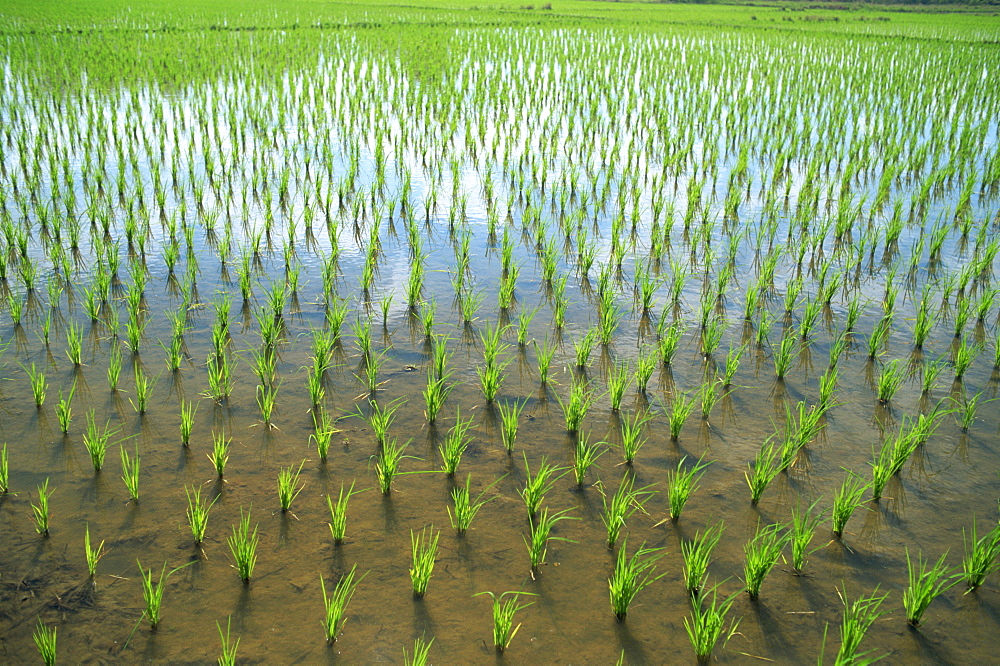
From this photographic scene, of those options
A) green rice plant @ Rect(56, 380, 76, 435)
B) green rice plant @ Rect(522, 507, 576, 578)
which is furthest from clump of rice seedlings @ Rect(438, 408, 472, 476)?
green rice plant @ Rect(56, 380, 76, 435)

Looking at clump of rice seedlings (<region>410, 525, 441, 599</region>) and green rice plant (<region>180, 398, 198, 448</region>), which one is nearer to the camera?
clump of rice seedlings (<region>410, 525, 441, 599</region>)

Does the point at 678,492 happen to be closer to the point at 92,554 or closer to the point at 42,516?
the point at 92,554

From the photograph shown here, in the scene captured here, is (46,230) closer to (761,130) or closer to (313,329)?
(313,329)

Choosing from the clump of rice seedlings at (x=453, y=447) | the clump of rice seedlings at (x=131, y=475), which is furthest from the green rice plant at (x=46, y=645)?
the clump of rice seedlings at (x=453, y=447)

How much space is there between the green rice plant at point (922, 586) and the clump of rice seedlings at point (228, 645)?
6.26 feet

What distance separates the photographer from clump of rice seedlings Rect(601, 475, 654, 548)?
249cm

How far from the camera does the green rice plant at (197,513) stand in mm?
2445

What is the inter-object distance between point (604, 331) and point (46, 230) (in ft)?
12.8

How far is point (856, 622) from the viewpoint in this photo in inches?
80.3

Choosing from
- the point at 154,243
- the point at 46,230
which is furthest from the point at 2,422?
the point at 46,230

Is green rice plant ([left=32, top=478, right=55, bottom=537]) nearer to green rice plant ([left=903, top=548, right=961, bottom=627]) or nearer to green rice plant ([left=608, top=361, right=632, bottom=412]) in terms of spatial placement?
green rice plant ([left=608, top=361, right=632, bottom=412])

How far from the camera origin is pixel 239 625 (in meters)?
2.17

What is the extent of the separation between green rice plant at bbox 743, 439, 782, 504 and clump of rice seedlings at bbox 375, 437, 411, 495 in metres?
1.34

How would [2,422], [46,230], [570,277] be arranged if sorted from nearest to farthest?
1. [2,422]
2. [570,277]
3. [46,230]
